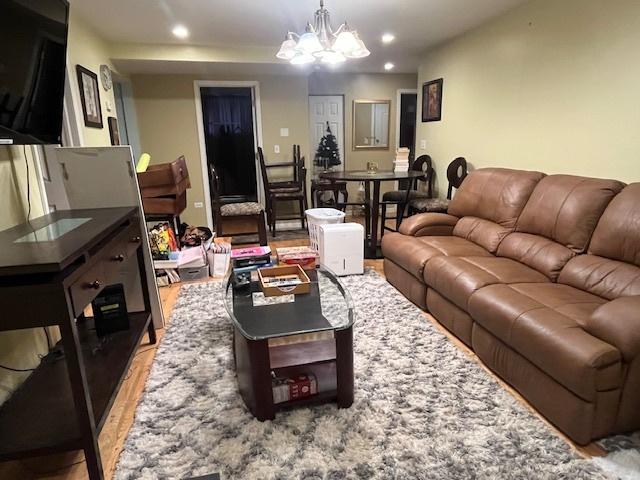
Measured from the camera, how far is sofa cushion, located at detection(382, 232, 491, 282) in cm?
268

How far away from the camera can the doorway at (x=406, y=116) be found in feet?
21.5

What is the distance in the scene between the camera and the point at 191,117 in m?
5.30

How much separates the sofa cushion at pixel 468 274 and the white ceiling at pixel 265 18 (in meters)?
2.15

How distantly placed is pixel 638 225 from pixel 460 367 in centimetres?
113

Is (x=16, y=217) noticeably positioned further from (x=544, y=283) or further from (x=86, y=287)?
(x=544, y=283)

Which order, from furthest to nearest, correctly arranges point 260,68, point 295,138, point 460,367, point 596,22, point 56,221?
point 295,138 → point 260,68 → point 596,22 → point 460,367 → point 56,221

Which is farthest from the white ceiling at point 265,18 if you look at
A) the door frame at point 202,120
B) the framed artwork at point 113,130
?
the door frame at point 202,120

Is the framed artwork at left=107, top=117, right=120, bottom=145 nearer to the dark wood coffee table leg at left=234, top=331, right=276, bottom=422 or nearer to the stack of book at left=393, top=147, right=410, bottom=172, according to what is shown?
the stack of book at left=393, top=147, right=410, bottom=172

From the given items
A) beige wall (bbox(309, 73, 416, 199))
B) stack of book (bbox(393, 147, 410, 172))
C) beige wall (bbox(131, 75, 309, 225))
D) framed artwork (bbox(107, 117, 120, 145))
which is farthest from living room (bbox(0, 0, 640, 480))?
beige wall (bbox(309, 73, 416, 199))

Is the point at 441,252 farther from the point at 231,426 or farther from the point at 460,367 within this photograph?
the point at 231,426

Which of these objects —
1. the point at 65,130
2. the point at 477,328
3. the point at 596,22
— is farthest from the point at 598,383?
the point at 65,130

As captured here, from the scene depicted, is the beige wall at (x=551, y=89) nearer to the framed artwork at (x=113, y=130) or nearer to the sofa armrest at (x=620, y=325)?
the sofa armrest at (x=620, y=325)

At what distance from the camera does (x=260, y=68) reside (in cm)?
488

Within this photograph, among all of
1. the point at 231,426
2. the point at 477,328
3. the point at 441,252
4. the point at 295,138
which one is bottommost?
the point at 231,426
